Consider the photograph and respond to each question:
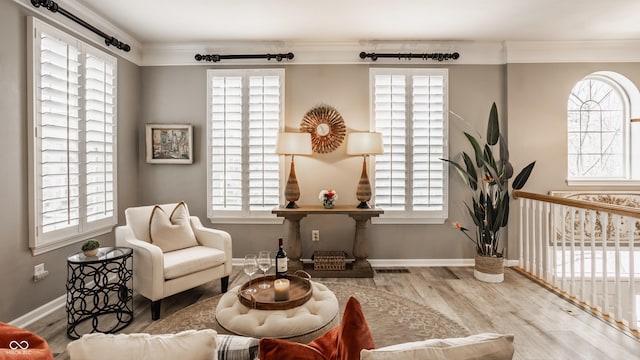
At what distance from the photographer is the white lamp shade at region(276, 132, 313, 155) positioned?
12.1 ft

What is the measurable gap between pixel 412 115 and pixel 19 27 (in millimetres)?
3898

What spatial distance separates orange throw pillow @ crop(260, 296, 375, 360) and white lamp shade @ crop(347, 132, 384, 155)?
2812 millimetres

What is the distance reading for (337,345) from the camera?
1010mm

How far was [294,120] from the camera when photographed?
4102mm

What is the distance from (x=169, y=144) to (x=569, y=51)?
5182mm

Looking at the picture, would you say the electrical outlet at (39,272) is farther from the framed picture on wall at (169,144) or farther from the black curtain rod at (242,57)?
the black curtain rod at (242,57)

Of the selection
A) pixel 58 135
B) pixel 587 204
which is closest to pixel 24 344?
pixel 58 135

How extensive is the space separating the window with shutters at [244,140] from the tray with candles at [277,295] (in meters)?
1.93

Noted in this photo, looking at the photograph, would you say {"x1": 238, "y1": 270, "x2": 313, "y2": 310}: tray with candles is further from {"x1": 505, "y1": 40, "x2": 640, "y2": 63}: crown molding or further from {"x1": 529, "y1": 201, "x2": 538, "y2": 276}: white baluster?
{"x1": 505, "y1": 40, "x2": 640, "y2": 63}: crown molding

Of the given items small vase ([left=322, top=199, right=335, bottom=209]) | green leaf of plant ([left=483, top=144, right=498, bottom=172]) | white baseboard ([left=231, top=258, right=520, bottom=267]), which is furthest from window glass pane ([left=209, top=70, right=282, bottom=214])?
green leaf of plant ([left=483, top=144, right=498, bottom=172])

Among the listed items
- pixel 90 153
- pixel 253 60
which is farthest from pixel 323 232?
pixel 90 153

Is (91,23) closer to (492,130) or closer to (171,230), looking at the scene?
(171,230)

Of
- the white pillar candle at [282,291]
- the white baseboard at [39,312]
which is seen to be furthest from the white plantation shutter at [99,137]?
the white pillar candle at [282,291]

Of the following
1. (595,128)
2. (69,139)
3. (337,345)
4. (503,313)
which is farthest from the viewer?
(595,128)
